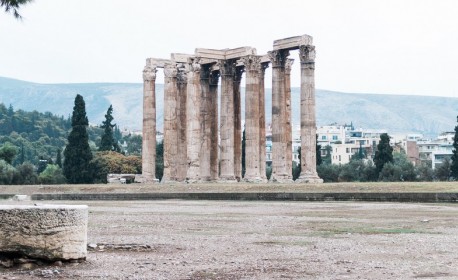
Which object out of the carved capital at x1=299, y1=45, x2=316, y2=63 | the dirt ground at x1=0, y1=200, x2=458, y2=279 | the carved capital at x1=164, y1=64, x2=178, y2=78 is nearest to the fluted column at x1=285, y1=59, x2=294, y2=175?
the carved capital at x1=299, y1=45, x2=316, y2=63

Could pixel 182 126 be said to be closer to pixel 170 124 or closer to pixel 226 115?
pixel 170 124

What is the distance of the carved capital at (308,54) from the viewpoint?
62906 mm

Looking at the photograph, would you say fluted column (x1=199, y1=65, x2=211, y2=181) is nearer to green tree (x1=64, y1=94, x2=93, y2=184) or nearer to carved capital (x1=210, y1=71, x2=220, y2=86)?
carved capital (x1=210, y1=71, x2=220, y2=86)

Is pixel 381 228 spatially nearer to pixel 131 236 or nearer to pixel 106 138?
pixel 131 236

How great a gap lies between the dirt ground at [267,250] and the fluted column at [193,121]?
138 feet

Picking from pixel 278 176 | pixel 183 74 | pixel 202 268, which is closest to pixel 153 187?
pixel 278 176

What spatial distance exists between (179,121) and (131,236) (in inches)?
2124

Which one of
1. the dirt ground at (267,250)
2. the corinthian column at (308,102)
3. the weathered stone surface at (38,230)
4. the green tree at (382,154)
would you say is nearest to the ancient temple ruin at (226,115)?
the corinthian column at (308,102)

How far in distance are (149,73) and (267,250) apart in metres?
58.2

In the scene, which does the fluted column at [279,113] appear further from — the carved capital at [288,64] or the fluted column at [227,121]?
the fluted column at [227,121]

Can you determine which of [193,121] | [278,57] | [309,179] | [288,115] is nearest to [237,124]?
[193,121]

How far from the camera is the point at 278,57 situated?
66312 millimetres

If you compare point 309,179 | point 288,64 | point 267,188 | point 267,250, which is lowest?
point 267,250

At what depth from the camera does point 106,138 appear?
135625mm
